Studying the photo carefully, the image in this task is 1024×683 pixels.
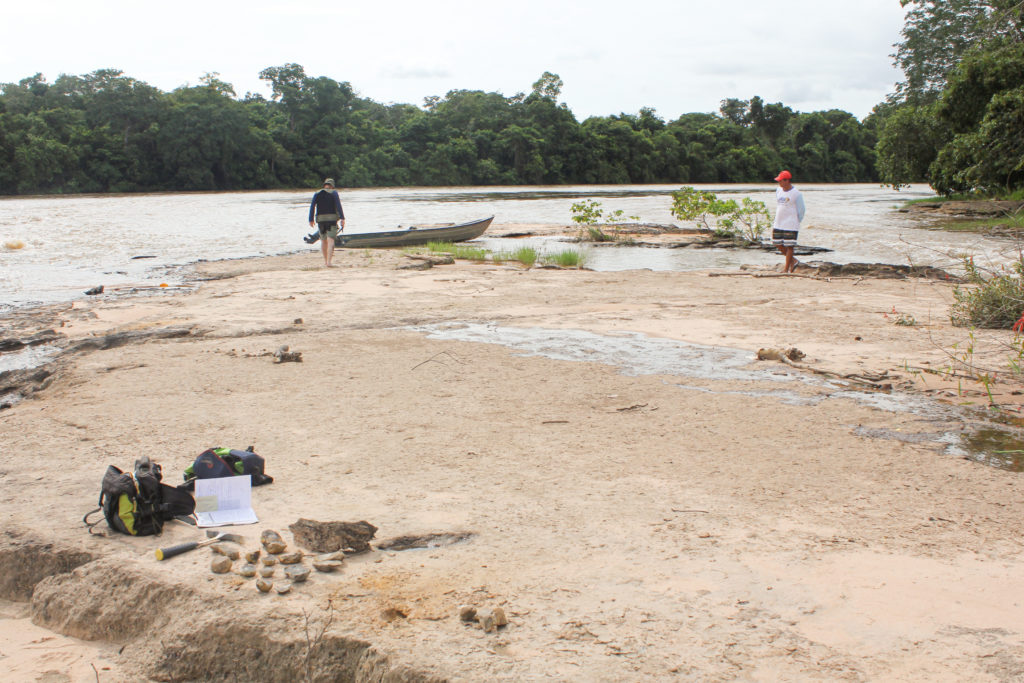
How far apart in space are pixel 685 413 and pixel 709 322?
3521 mm

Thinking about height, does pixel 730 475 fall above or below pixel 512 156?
below

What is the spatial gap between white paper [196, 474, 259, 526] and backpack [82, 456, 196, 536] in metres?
0.12

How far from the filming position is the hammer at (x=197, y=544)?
10.5 ft

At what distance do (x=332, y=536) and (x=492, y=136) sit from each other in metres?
83.1

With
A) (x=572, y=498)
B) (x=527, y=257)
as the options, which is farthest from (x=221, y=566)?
(x=527, y=257)

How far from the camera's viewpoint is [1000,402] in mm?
5590

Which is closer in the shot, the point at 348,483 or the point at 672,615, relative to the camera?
the point at 672,615

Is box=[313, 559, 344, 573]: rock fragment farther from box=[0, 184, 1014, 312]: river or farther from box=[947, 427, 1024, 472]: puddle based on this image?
box=[0, 184, 1014, 312]: river

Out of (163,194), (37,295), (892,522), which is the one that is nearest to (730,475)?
(892,522)

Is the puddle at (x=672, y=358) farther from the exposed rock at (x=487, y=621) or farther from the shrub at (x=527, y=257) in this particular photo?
the shrub at (x=527, y=257)

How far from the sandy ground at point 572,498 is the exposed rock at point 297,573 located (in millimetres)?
33

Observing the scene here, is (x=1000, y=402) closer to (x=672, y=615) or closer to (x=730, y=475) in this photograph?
(x=730, y=475)

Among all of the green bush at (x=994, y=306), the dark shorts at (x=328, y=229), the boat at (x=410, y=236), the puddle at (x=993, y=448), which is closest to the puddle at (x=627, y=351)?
the puddle at (x=993, y=448)

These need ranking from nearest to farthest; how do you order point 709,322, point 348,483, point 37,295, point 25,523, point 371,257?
point 25,523
point 348,483
point 709,322
point 37,295
point 371,257
